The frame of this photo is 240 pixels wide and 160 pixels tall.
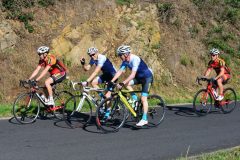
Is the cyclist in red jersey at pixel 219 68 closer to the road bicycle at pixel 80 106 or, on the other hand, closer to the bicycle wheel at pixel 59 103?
the road bicycle at pixel 80 106

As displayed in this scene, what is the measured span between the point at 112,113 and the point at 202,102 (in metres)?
4.14

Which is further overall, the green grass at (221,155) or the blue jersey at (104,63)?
the blue jersey at (104,63)

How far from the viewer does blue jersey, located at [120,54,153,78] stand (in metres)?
11.5

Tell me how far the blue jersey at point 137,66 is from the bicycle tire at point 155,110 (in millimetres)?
715

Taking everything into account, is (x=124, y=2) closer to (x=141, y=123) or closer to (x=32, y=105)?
(x=32, y=105)

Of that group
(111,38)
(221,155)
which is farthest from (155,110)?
(111,38)

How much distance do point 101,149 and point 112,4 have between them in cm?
1378

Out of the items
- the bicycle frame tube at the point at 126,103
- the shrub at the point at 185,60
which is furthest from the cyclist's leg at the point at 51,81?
the shrub at the point at 185,60

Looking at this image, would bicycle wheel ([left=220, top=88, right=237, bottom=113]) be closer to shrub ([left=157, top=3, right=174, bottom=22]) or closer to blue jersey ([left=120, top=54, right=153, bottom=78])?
blue jersey ([left=120, top=54, right=153, bottom=78])

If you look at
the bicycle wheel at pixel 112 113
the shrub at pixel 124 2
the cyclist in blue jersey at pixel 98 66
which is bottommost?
the bicycle wheel at pixel 112 113

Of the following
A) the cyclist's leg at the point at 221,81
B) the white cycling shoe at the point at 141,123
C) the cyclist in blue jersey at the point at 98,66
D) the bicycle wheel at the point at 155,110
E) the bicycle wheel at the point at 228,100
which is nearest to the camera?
the white cycling shoe at the point at 141,123

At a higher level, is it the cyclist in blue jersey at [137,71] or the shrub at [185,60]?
the shrub at [185,60]

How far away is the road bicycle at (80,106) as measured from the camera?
11.8 m

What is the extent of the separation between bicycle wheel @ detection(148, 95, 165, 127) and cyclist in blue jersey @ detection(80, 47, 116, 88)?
51.7 inches
